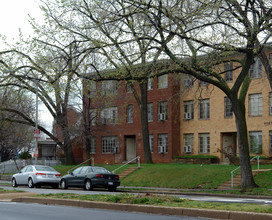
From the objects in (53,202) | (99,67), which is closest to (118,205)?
(53,202)

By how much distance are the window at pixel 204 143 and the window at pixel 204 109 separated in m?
1.61

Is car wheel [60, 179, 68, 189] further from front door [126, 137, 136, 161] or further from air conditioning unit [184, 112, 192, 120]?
front door [126, 137, 136, 161]

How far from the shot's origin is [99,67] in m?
24.5

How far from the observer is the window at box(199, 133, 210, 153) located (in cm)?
4275

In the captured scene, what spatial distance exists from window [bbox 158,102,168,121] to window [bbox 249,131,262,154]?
9.10m

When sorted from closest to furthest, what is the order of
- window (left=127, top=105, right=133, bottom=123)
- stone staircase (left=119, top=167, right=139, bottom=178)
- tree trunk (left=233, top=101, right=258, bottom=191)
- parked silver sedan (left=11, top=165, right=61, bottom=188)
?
tree trunk (left=233, top=101, right=258, bottom=191)
parked silver sedan (left=11, top=165, right=61, bottom=188)
stone staircase (left=119, top=167, right=139, bottom=178)
window (left=127, top=105, right=133, bottom=123)

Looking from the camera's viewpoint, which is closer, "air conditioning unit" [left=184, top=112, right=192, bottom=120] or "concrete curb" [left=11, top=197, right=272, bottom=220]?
"concrete curb" [left=11, top=197, right=272, bottom=220]

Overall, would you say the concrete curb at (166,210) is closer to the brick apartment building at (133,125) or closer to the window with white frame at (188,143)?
the brick apartment building at (133,125)

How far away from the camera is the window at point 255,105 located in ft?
127

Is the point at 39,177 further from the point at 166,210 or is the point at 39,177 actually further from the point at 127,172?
the point at 166,210

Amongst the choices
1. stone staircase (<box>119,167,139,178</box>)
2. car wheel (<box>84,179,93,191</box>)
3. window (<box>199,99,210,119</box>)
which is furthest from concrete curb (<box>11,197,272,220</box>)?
window (<box>199,99,210,119</box>)

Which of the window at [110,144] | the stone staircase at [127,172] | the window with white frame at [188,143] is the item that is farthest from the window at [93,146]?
the stone staircase at [127,172]

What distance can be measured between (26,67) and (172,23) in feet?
65.2

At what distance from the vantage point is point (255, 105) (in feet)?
128
